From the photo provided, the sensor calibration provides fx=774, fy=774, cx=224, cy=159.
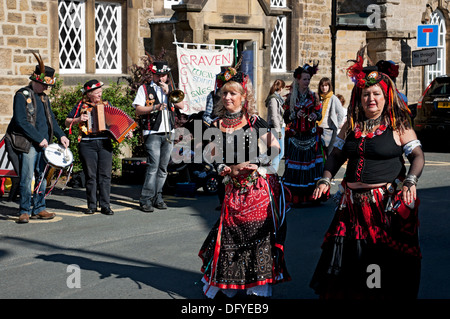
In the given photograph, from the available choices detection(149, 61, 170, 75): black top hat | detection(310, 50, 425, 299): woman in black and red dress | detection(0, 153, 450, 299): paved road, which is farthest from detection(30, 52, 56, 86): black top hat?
detection(310, 50, 425, 299): woman in black and red dress

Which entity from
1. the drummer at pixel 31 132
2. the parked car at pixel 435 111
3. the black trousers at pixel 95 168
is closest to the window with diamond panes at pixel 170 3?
the black trousers at pixel 95 168

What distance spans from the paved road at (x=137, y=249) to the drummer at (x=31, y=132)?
42cm

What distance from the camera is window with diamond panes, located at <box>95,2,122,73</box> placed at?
637 inches

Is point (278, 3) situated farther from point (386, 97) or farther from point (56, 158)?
point (386, 97)

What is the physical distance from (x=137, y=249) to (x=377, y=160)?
137 inches

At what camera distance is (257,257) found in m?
6.44

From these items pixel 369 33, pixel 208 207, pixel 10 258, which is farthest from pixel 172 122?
pixel 369 33

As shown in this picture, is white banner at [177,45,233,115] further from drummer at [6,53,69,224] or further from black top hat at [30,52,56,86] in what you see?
black top hat at [30,52,56,86]

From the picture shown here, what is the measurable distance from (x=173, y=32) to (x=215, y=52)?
1.05 m

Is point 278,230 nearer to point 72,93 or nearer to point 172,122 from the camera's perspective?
point 172,122

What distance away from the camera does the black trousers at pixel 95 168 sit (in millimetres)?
10773

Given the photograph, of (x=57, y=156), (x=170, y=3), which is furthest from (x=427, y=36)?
(x=57, y=156)

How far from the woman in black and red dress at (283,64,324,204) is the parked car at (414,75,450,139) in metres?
9.24

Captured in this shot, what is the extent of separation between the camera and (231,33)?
718 inches
